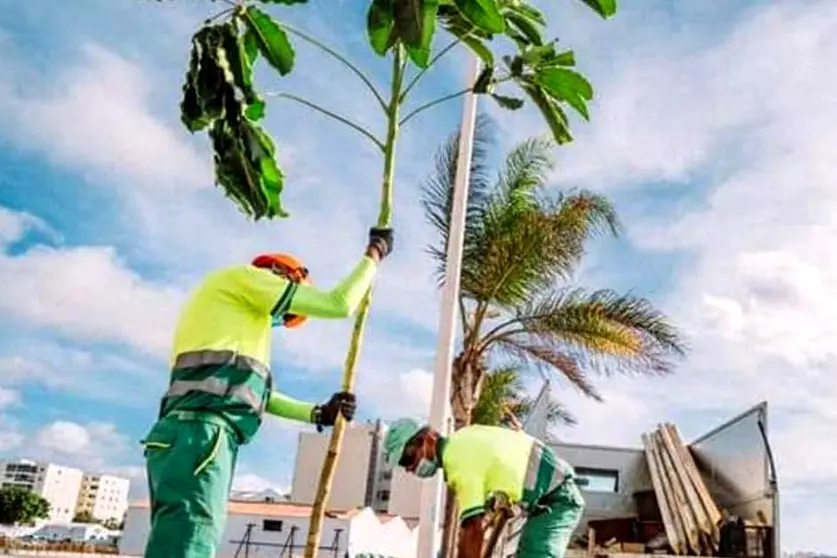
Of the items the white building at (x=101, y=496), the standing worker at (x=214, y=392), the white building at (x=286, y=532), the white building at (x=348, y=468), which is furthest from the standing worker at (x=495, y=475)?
the white building at (x=101, y=496)

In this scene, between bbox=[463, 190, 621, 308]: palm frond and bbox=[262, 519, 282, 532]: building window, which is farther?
bbox=[262, 519, 282, 532]: building window

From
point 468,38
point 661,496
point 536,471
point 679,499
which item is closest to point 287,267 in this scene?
point 468,38

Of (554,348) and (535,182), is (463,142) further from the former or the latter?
(554,348)

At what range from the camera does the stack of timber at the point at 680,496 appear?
9195mm

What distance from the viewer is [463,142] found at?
6969 mm

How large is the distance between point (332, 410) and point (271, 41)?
1.52 m

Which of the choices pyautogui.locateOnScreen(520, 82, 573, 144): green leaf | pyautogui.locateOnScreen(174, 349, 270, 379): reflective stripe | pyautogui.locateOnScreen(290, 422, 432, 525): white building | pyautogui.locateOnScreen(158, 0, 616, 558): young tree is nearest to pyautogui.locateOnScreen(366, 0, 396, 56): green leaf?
pyautogui.locateOnScreen(158, 0, 616, 558): young tree

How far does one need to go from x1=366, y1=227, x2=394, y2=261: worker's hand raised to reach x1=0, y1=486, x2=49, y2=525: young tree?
83.6 metres

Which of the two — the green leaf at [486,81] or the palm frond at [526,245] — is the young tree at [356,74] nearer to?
the green leaf at [486,81]

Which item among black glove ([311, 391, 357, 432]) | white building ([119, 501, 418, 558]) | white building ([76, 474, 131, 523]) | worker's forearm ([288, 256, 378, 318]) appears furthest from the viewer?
white building ([76, 474, 131, 523])

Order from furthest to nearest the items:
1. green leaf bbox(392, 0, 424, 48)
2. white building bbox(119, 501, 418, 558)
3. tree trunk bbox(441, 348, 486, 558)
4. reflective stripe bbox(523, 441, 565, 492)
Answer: white building bbox(119, 501, 418, 558) → tree trunk bbox(441, 348, 486, 558) → reflective stripe bbox(523, 441, 565, 492) → green leaf bbox(392, 0, 424, 48)

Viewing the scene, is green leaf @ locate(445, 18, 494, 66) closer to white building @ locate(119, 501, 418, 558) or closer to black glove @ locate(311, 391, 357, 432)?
black glove @ locate(311, 391, 357, 432)

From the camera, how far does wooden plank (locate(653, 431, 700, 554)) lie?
923 centimetres

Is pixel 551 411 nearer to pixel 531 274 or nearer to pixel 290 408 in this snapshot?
pixel 531 274
